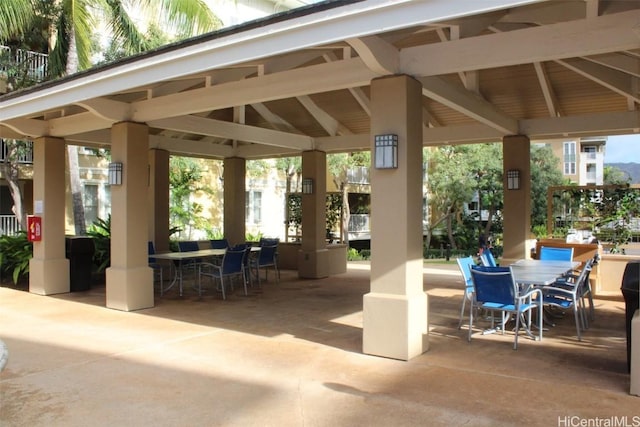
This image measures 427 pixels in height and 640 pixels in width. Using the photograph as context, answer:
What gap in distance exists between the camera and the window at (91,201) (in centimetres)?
1778

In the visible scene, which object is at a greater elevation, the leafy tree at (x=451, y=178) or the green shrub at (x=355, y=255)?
the leafy tree at (x=451, y=178)

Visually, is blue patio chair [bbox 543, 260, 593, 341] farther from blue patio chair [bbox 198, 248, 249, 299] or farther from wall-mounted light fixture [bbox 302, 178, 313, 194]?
wall-mounted light fixture [bbox 302, 178, 313, 194]

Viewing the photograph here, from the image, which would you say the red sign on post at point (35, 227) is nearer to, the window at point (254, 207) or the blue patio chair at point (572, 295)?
the blue patio chair at point (572, 295)

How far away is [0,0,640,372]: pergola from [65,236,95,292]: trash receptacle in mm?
229

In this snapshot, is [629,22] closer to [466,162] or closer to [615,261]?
[615,261]

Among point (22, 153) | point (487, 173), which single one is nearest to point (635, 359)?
point (22, 153)

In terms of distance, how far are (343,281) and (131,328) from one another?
528 cm

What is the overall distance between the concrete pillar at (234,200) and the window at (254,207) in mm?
9004

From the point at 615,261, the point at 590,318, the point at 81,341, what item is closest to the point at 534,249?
the point at 615,261

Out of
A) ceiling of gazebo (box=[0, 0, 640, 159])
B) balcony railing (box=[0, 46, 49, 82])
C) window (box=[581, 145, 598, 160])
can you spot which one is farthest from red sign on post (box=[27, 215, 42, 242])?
window (box=[581, 145, 598, 160])

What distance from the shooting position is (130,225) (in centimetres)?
798

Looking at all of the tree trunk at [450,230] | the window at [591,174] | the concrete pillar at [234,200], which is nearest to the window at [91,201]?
the concrete pillar at [234,200]

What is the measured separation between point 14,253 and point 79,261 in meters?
2.05

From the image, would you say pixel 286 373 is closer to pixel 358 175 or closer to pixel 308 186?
pixel 308 186
